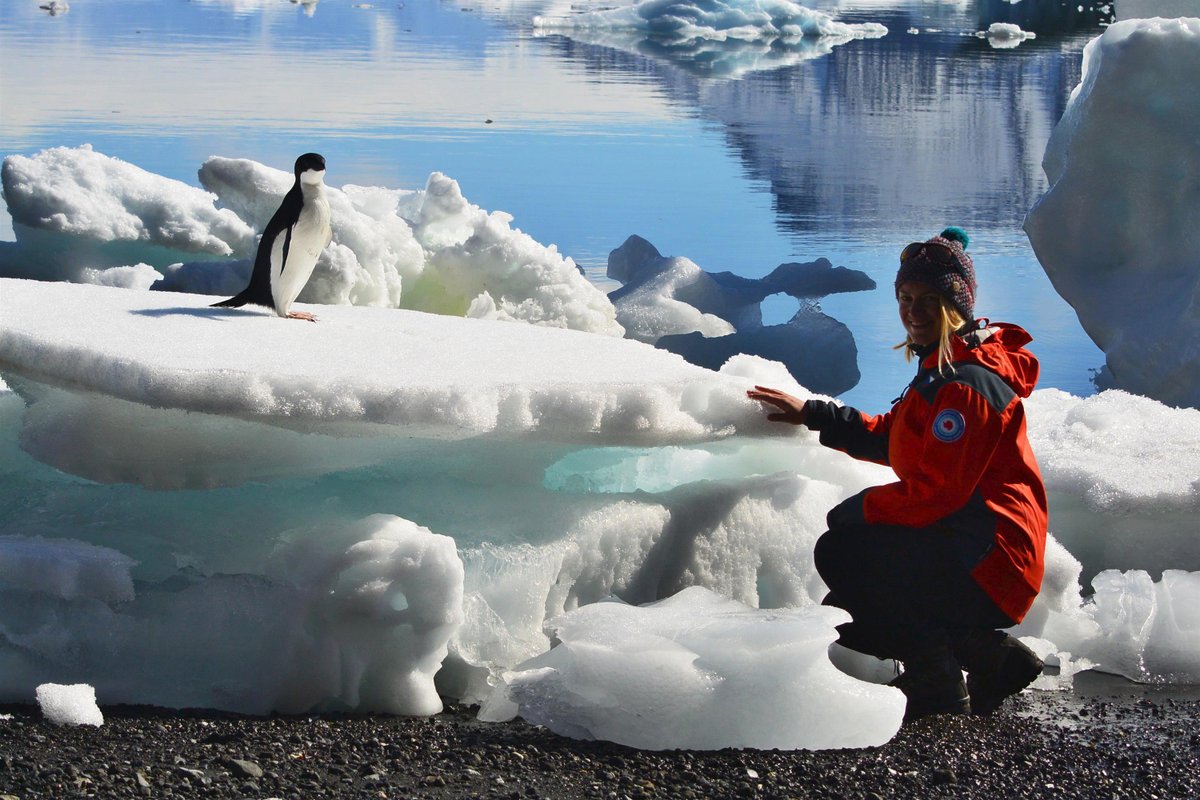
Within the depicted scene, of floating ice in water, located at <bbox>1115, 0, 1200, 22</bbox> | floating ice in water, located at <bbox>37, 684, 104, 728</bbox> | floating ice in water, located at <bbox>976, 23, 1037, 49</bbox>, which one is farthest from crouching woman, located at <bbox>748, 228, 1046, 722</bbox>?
floating ice in water, located at <bbox>976, 23, 1037, 49</bbox>

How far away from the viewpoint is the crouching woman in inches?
111

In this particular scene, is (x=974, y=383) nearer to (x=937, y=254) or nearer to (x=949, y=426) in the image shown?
(x=949, y=426)

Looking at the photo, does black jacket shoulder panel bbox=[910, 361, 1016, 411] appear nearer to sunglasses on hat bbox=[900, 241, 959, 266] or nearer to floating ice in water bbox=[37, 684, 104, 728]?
sunglasses on hat bbox=[900, 241, 959, 266]

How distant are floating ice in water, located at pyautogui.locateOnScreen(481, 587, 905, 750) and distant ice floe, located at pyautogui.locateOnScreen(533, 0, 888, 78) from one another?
24198mm

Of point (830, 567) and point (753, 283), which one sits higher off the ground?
point (830, 567)

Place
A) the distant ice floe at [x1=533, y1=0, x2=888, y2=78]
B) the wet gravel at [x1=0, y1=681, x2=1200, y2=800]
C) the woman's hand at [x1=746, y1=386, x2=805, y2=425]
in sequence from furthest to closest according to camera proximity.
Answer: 1. the distant ice floe at [x1=533, y1=0, x2=888, y2=78]
2. the woman's hand at [x1=746, y1=386, x2=805, y2=425]
3. the wet gravel at [x1=0, y1=681, x2=1200, y2=800]

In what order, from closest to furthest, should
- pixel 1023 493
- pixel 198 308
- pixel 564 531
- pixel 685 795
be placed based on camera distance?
1. pixel 685 795
2. pixel 1023 493
3. pixel 564 531
4. pixel 198 308

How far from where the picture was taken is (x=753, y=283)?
9008 millimetres

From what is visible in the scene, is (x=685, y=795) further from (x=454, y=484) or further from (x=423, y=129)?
(x=423, y=129)

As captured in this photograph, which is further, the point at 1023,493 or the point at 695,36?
the point at 695,36

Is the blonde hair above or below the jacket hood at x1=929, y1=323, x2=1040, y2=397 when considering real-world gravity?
above

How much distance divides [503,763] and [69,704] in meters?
0.88

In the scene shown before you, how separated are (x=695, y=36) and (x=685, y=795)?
27.1m

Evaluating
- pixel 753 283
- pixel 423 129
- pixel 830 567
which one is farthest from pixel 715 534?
pixel 423 129
